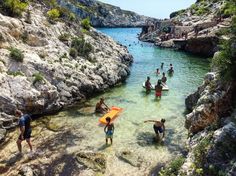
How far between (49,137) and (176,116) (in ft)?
35.8

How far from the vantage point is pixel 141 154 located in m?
18.0

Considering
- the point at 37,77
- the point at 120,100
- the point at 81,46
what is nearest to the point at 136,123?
the point at 120,100

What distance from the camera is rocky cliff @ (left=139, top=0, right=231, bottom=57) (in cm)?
6500

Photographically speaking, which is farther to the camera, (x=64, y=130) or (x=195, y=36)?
(x=195, y=36)

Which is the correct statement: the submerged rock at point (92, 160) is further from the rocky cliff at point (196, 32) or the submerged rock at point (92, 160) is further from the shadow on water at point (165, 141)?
the rocky cliff at point (196, 32)

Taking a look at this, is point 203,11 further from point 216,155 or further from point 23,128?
point 216,155

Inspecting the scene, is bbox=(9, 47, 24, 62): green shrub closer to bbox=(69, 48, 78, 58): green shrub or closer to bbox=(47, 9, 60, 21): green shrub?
bbox=(69, 48, 78, 58): green shrub

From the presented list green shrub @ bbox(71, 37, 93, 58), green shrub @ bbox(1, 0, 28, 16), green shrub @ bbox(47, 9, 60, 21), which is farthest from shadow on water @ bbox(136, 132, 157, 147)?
green shrub @ bbox(47, 9, 60, 21)

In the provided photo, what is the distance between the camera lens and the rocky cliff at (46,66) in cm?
2244

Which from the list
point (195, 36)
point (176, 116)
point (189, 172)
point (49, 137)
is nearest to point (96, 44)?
point (176, 116)

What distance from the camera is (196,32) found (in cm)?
7081

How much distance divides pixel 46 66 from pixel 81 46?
8.92m

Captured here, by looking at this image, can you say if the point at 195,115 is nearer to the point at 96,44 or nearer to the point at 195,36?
the point at 96,44

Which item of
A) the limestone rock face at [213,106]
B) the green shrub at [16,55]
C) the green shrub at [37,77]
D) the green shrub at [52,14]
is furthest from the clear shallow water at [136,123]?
the green shrub at [52,14]
